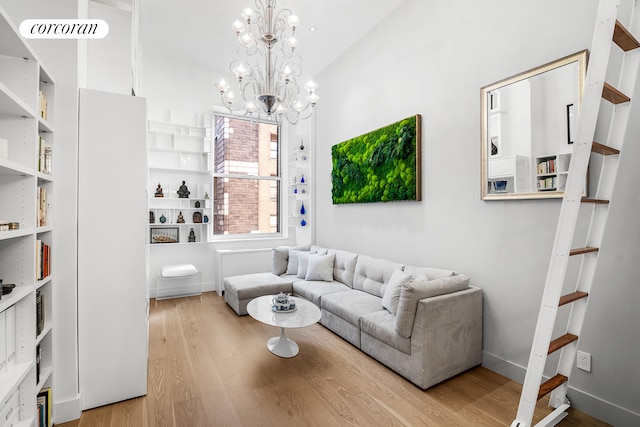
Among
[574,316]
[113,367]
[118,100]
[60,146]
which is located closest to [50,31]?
[118,100]

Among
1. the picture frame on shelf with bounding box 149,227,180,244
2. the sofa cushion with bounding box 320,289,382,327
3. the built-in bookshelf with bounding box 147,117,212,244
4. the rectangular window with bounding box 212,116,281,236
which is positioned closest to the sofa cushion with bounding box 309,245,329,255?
the sofa cushion with bounding box 320,289,382,327

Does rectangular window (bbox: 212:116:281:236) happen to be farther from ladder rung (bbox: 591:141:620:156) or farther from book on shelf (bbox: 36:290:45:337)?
ladder rung (bbox: 591:141:620:156)

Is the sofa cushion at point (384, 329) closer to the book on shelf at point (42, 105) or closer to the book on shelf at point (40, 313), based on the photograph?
the book on shelf at point (40, 313)

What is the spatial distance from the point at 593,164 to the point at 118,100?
334 centimetres

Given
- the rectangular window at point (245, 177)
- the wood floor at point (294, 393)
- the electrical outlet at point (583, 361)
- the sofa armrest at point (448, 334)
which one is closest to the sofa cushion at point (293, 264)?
the rectangular window at point (245, 177)

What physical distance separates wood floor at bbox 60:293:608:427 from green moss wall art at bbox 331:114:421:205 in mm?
1832

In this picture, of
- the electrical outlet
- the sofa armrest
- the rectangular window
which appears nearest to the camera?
the electrical outlet

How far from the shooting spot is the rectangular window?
5.77 metres

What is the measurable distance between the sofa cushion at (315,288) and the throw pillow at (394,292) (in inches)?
34.5

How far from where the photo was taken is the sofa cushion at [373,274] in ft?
11.8

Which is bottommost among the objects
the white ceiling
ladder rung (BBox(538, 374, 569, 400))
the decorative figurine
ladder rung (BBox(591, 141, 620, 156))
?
ladder rung (BBox(538, 374, 569, 400))

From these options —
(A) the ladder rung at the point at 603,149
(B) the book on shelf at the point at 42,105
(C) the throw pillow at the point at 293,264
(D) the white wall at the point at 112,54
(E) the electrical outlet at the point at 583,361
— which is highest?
(D) the white wall at the point at 112,54

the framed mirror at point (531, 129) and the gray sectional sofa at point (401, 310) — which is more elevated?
the framed mirror at point (531, 129)

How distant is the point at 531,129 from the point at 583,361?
5.67ft
